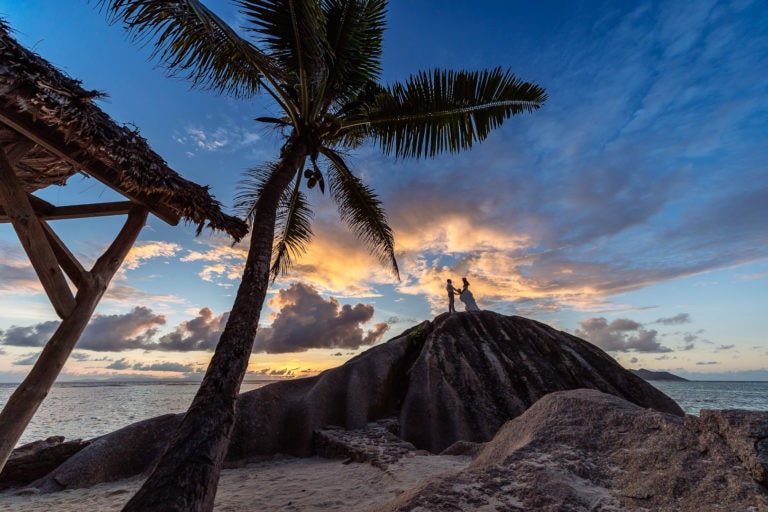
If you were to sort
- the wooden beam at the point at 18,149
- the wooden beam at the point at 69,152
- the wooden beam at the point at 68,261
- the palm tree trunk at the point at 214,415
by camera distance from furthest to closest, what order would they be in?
the wooden beam at the point at 68,261 → the wooden beam at the point at 18,149 → the wooden beam at the point at 69,152 → the palm tree trunk at the point at 214,415

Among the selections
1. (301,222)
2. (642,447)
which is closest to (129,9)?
(301,222)

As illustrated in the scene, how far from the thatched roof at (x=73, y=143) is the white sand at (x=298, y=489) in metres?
4.35

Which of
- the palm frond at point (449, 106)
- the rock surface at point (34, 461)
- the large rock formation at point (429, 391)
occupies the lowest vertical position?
the rock surface at point (34, 461)

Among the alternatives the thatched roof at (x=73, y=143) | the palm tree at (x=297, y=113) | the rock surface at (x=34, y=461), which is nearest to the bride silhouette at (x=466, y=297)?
the palm tree at (x=297, y=113)

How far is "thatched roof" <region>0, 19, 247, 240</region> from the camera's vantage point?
11.6 ft

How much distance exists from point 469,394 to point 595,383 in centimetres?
454

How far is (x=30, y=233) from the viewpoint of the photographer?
4008 millimetres

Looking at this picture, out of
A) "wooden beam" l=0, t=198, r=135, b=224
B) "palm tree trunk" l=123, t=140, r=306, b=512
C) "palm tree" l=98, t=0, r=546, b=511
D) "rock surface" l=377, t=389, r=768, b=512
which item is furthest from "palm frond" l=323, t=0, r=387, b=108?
"rock surface" l=377, t=389, r=768, b=512

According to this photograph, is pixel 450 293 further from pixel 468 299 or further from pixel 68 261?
pixel 68 261

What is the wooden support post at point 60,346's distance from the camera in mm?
3695

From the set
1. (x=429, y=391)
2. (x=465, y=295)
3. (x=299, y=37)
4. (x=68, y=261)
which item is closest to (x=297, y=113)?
(x=299, y=37)

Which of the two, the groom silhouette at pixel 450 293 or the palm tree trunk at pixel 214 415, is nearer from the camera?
the palm tree trunk at pixel 214 415

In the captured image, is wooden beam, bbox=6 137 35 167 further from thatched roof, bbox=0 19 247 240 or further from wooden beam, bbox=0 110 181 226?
wooden beam, bbox=0 110 181 226

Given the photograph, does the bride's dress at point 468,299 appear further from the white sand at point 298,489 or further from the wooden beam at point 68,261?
the wooden beam at point 68,261
